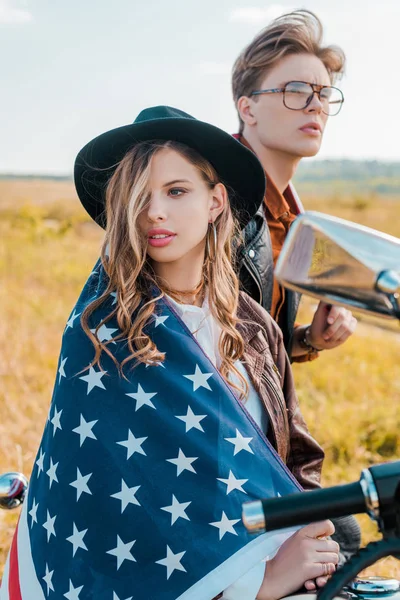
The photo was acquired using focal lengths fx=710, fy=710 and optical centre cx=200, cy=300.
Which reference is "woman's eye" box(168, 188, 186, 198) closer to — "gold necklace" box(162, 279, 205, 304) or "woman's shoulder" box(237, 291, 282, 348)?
"gold necklace" box(162, 279, 205, 304)

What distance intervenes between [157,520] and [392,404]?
5562 mm

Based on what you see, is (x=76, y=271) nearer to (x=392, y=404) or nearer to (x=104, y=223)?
(x=392, y=404)

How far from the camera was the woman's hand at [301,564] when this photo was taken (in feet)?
5.57

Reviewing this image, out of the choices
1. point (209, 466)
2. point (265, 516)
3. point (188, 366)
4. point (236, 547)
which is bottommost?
point (236, 547)

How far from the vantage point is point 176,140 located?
2191 mm

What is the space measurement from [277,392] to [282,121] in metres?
1.30

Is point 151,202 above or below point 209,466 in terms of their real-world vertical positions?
above

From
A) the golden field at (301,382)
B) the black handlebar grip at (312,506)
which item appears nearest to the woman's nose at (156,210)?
the black handlebar grip at (312,506)

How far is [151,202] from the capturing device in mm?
2070

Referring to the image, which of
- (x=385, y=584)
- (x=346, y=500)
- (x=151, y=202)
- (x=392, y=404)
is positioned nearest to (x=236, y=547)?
(x=385, y=584)

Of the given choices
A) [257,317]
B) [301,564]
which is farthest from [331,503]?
[257,317]

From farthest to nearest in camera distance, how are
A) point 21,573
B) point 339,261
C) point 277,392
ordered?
point 277,392
point 21,573
point 339,261

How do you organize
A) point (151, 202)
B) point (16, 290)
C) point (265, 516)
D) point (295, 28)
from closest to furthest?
1. point (265, 516)
2. point (151, 202)
3. point (295, 28)
4. point (16, 290)

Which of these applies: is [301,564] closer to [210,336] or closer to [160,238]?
[210,336]
